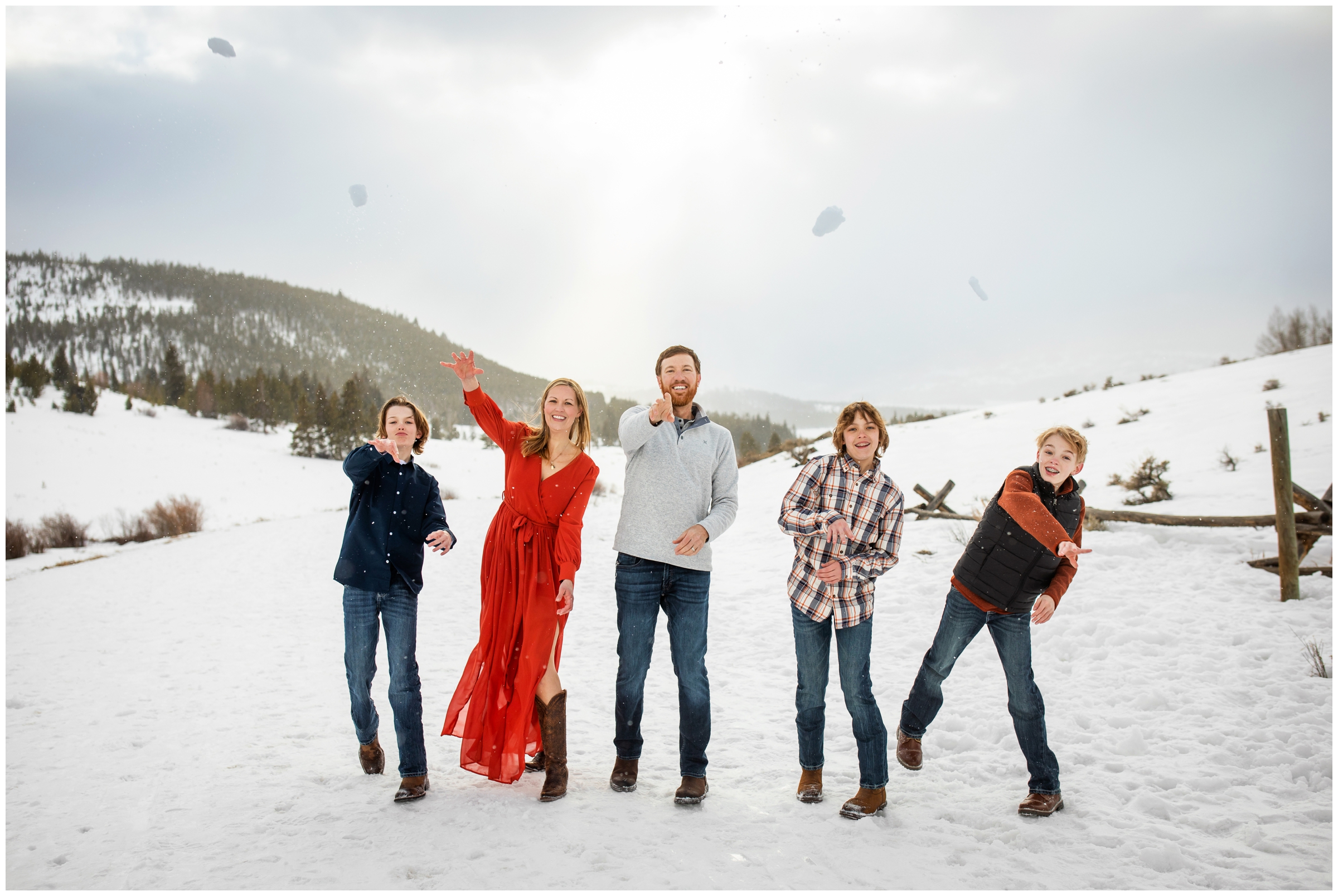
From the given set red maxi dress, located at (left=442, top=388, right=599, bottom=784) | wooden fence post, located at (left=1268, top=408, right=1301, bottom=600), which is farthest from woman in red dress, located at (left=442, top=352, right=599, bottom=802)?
wooden fence post, located at (left=1268, top=408, right=1301, bottom=600)

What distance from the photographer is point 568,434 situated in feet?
12.2

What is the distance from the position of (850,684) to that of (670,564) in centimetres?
115

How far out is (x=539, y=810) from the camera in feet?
11.1

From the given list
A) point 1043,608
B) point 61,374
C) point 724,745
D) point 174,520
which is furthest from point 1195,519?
point 61,374

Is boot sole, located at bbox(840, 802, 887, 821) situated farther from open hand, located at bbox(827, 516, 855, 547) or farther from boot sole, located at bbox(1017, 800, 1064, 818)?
open hand, located at bbox(827, 516, 855, 547)

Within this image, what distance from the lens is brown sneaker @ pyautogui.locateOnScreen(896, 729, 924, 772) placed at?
3951mm

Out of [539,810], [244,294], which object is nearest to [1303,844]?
[539,810]

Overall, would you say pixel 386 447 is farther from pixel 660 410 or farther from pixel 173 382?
pixel 173 382

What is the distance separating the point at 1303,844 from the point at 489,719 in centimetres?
409

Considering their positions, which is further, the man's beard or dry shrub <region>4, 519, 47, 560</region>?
dry shrub <region>4, 519, 47, 560</region>

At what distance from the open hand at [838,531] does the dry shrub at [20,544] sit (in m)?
20.8

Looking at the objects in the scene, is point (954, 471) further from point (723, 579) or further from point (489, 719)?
point (489, 719)

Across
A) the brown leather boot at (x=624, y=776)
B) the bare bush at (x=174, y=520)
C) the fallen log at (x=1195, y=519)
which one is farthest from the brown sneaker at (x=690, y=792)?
the bare bush at (x=174, y=520)

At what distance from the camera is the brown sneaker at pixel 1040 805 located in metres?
3.43
